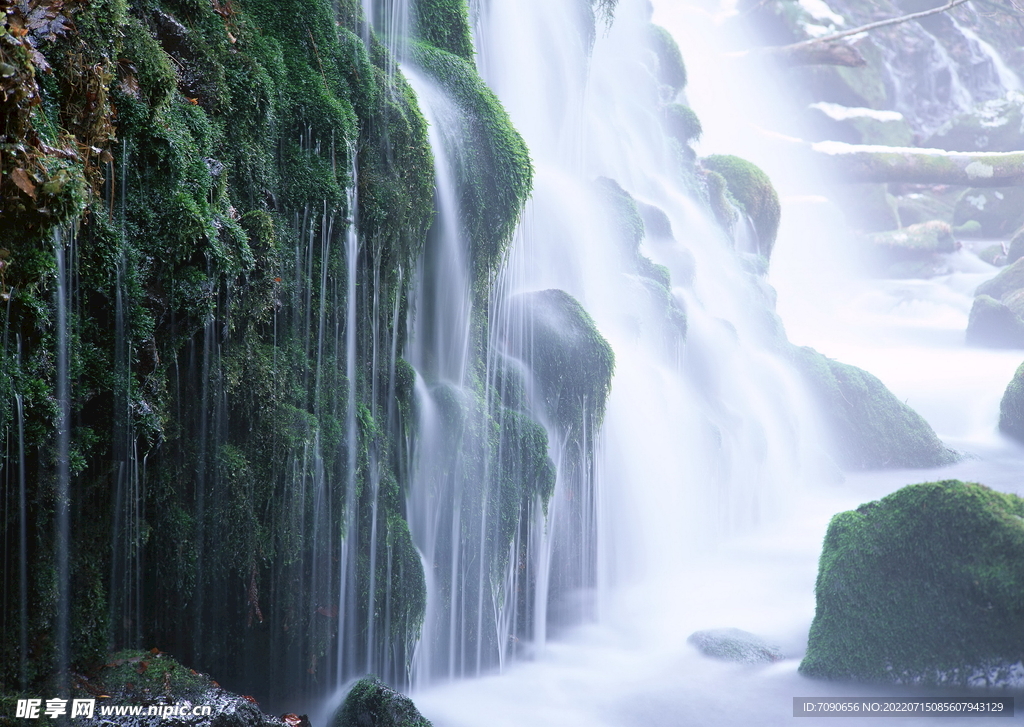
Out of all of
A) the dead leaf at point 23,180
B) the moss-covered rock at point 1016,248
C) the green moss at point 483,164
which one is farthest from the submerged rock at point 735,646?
the moss-covered rock at point 1016,248

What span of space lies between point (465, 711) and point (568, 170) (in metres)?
8.09

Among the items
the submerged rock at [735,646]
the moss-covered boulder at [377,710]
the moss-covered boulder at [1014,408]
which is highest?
the moss-covered boulder at [1014,408]

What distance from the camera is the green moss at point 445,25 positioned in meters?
6.15

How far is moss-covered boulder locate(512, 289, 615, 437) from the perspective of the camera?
23.9 ft

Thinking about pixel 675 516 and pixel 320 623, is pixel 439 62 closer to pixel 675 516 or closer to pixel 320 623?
pixel 320 623

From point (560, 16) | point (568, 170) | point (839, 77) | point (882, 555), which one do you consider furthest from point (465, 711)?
point (839, 77)

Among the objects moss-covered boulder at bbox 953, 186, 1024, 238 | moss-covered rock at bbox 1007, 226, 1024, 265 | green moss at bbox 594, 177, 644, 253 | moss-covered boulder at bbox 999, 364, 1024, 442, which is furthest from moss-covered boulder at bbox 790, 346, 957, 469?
moss-covered boulder at bbox 953, 186, 1024, 238

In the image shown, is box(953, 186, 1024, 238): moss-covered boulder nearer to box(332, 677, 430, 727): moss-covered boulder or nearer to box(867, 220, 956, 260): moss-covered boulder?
box(867, 220, 956, 260): moss-covered boulder

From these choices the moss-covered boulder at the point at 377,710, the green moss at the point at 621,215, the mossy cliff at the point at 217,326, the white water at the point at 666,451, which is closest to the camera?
the mossy cliff at the point at 217,326

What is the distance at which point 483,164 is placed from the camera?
5.81 meters

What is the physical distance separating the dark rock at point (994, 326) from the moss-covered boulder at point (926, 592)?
16.0 meters

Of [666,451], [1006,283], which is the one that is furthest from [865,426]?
[1006,283]

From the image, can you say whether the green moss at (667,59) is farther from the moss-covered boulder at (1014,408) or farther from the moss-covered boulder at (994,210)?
the moss-covered boulder at (994,210)

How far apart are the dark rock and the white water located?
2.86 feet
